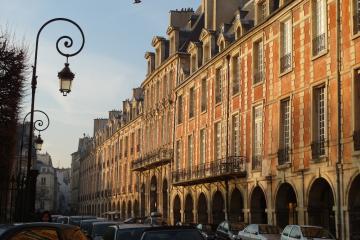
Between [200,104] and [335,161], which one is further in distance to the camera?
[200,104]

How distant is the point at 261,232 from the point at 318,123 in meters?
5.34

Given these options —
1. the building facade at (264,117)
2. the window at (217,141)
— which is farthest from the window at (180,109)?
the window at (217,141)

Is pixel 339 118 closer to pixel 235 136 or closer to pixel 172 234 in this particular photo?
pixel 235 136

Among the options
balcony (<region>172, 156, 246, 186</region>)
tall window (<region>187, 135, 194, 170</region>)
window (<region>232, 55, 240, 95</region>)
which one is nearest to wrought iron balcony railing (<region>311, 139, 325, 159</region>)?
balcony (<region>172, 156, 246, 186</region>)

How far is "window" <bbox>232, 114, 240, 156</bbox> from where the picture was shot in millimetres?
35531

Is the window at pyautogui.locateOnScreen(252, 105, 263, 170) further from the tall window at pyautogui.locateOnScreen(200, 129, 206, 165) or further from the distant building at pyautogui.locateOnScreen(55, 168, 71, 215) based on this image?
the distant building at pyautogui.locateOnScreen(55, 168, 71, 215)

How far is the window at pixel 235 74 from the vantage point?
120 feet

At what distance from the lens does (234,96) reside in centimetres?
3638

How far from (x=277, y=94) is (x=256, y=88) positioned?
273cm

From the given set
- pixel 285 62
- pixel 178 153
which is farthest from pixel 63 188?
pixel 285 62

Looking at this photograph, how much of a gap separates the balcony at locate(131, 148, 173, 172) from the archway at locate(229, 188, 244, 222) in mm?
12541

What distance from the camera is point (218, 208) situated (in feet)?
130

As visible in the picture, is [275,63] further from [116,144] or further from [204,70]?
[116,144]

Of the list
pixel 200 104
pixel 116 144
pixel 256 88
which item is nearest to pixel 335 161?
pixel 256 88
